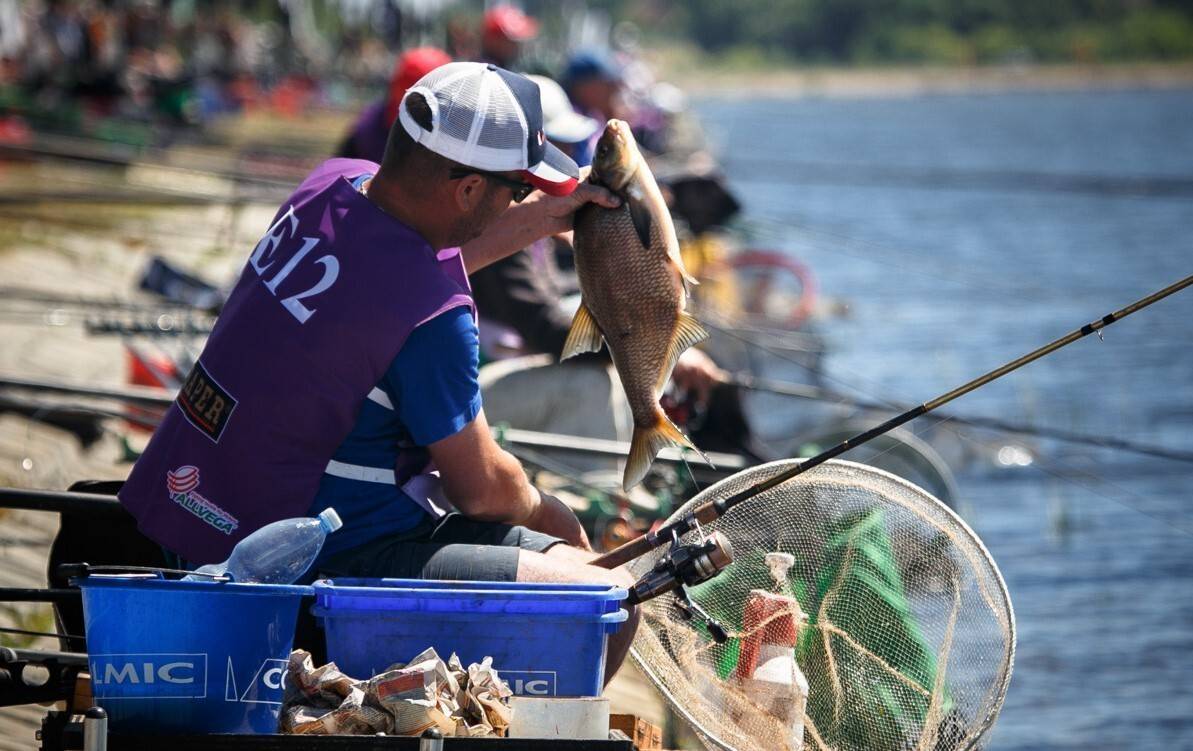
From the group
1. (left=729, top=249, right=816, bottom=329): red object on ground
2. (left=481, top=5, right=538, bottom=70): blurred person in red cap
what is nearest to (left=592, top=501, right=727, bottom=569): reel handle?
(left=481, top=5, right=538, bottom=70): blurred person in red cap

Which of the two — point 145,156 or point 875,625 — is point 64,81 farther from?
point 875,625

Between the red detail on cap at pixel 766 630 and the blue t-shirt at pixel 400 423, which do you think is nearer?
the blue t-shirt at pixel 400 423

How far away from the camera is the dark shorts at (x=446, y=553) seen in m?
3.42

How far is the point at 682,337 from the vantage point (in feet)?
12.8

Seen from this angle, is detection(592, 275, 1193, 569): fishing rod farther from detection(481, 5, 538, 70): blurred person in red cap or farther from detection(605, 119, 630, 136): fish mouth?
detection(481, 5, 538, 70): blurred person in red cap

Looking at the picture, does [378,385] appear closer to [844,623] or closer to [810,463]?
[810,463]

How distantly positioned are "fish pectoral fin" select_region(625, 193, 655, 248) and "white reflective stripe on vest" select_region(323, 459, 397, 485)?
0.84 metres

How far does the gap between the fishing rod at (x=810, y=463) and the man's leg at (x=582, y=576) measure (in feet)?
0.26

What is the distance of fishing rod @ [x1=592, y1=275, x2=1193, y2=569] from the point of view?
11.4 ft

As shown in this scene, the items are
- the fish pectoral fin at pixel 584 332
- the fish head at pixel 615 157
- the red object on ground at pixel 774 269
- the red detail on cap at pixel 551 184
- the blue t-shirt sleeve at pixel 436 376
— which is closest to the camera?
the blue t-shirt sleeve at pixel 436 376

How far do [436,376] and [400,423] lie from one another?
0.19m

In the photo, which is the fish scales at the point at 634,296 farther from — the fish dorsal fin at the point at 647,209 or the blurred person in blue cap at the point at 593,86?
the blurred person in blue cap at the point at 593,86

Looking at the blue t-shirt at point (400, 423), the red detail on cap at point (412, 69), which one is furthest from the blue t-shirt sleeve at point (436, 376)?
the red detail on cap at point (412, 69)

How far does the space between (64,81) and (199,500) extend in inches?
826
